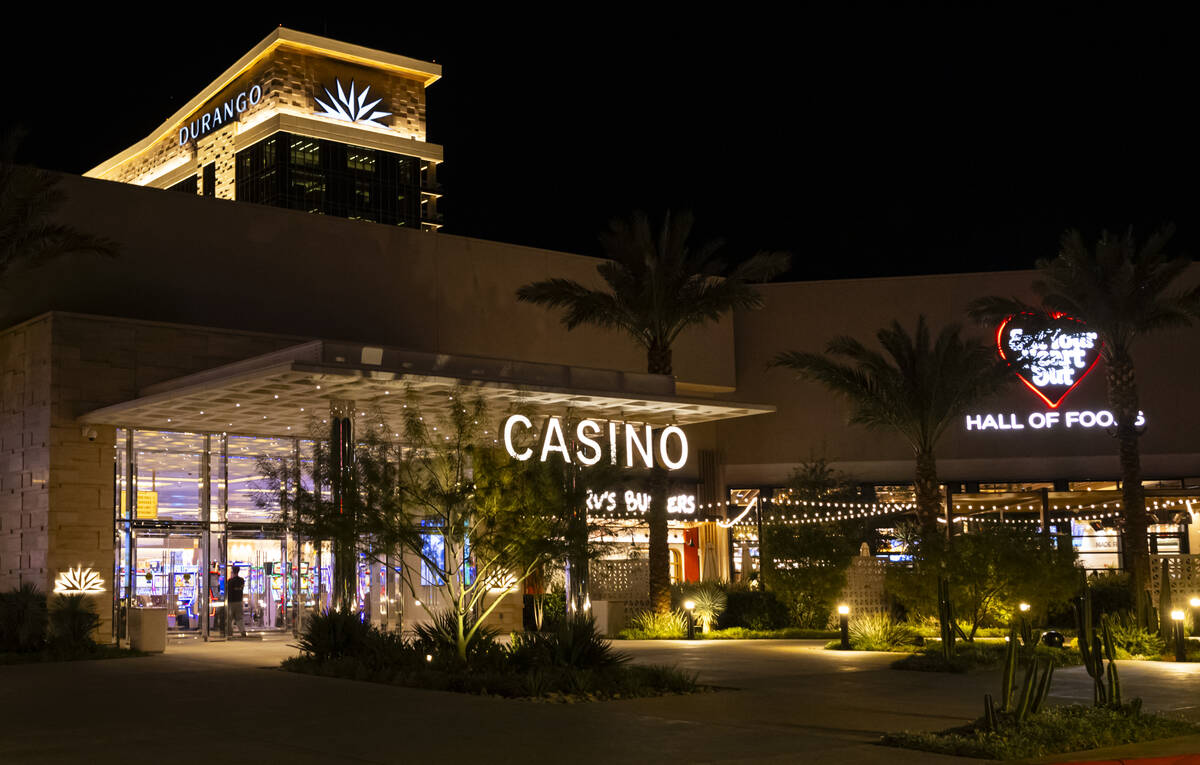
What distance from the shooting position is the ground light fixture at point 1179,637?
2219 centimetres

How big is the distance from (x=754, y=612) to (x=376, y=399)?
11.7 meters

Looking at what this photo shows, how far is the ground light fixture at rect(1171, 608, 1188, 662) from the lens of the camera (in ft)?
72.8

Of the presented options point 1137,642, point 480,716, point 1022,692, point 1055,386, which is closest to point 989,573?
point 1137,642

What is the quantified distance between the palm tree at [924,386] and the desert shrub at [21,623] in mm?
19442

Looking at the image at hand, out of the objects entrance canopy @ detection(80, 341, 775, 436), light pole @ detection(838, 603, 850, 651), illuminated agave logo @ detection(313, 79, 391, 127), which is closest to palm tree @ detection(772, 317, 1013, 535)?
entrance canopy @ detection(80, 341, 775, 436)

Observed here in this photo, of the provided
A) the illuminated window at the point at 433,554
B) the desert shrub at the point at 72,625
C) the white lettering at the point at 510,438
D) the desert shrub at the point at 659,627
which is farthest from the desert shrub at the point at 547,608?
the desert shrub at the point at 72,625

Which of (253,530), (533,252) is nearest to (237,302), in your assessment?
(253,530)

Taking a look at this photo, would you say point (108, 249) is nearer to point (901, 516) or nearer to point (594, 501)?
point (594, 501)

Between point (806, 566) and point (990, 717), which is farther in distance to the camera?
point (806, 566)

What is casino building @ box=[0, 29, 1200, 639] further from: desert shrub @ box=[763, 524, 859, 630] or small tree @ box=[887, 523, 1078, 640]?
desert shrub @ box=[763, 524, 859, 630]

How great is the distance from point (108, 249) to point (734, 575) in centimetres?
2631

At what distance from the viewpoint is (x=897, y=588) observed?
84.6 ft

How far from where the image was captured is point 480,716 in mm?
14555

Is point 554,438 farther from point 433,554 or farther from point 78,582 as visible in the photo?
point 78,582
